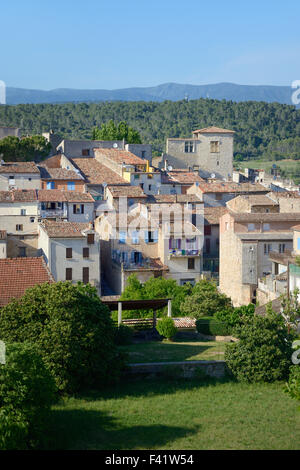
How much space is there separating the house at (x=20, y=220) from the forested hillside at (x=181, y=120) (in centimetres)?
4567

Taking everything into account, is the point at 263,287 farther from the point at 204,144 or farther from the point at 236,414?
the point at 204,144

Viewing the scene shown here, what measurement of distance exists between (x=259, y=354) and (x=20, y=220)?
20788 millimetres

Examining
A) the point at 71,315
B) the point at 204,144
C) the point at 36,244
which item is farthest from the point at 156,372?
the point at 204,144

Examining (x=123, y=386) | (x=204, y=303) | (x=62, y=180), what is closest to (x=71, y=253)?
(x=204, y=303)

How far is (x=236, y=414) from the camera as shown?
61.3 feet

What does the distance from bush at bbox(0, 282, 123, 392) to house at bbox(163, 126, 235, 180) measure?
42.3m

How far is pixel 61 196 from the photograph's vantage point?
141ft

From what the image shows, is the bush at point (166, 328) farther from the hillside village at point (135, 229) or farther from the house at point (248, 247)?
the house at point (248, 247)

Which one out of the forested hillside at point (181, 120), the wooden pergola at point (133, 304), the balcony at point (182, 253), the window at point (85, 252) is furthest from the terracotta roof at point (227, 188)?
the forested hillside at point (181, 120)

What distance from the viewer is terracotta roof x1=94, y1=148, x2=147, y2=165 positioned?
52469 mm

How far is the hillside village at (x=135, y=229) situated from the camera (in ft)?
113

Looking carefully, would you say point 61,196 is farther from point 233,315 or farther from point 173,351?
point 173,351

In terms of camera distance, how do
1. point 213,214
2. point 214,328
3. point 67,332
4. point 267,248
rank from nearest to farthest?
point 67,332 → point 214,328 → point 267,248 → point 213,214
